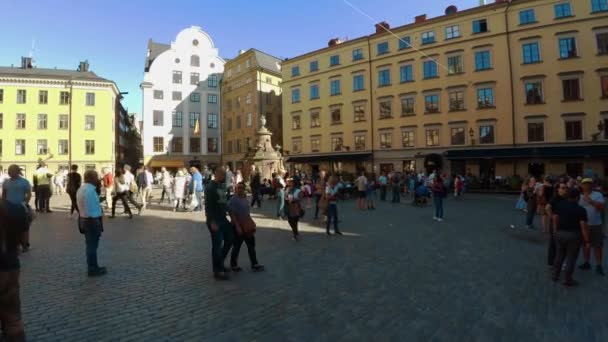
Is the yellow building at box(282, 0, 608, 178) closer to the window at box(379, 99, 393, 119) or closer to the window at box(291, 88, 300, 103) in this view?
the window at box(379, 99, 393, 119)

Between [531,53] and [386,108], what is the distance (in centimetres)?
1404

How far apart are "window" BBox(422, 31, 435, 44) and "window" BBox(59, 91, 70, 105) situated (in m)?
45.1

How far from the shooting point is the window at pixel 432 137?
111 feet

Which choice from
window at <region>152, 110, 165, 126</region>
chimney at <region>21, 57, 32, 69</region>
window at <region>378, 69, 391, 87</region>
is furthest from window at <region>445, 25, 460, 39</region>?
chimney at <region>21, 57, 32, 69</region>

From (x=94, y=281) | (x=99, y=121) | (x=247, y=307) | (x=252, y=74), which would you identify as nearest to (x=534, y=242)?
(x=247, y=307)

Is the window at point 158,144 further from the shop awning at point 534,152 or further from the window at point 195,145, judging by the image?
the shop awning at point 534,152

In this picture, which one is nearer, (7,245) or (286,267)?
(7,245)

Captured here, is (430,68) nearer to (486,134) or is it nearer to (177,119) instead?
(486,134)

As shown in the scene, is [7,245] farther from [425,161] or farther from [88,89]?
[88,89]

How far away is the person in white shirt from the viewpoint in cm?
580

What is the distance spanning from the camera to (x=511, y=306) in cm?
453

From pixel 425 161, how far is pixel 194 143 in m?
36.4


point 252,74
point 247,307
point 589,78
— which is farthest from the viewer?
point 252,74

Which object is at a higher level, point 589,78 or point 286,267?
point 589,78
